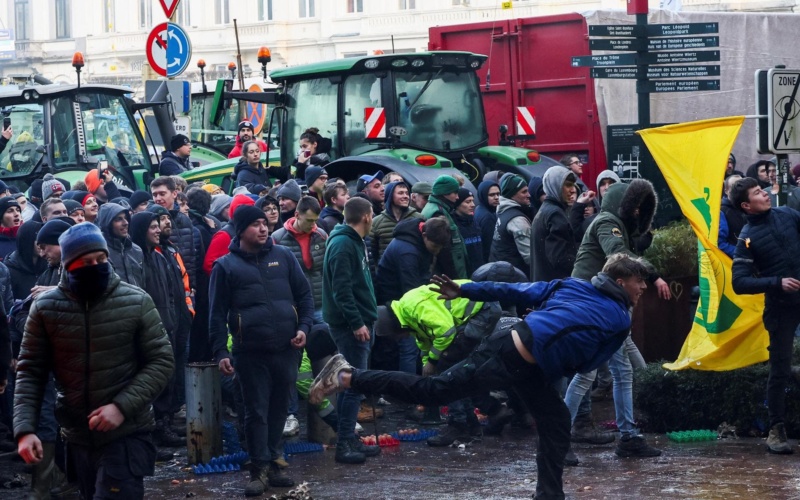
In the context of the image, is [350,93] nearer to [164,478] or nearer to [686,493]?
[164,478]

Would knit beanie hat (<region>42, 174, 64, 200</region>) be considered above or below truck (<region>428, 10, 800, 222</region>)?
below

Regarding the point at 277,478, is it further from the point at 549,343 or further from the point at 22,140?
the point at 22,140

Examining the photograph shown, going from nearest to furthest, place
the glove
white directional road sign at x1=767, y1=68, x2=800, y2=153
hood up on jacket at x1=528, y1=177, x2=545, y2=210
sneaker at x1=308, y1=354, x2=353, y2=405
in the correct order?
sneaker at x1=308, y1=354, x2=353, y2=405
the glove
white directional road sign at x1=767, y1=68, x2=800, y2=153
hood up on jacket at x1=528, y1=177, x2=545, y2=210

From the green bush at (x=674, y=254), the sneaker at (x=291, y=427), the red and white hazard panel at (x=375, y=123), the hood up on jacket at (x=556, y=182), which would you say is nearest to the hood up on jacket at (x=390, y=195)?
the hood up on jacket at (x=556, y=182)

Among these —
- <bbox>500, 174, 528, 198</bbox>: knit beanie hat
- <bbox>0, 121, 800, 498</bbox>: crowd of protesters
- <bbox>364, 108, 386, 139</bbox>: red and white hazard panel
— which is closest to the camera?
<bbox>0, 121, 800, 498</bbox>: crowd of protesters

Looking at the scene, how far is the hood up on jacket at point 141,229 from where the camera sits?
960cm

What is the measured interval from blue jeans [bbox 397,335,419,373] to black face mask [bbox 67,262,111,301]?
15.9ft

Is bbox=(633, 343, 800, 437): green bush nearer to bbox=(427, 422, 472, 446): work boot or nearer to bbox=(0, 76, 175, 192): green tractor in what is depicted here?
bbox=(427, 422, 472, 446): work boot

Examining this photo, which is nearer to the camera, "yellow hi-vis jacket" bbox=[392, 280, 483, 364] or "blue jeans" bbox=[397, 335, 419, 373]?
"yellow hi-vis jacket" bbox=[392, 280, 483, 364]

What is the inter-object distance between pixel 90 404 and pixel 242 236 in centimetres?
258

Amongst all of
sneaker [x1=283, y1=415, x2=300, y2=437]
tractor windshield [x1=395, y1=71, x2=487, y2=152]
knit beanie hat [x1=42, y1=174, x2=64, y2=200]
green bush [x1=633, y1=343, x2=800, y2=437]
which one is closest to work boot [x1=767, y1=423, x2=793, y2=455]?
green bush [x1=633, y1=343, x2=800, y2=437]

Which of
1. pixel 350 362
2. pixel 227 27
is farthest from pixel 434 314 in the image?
pixel 227 27

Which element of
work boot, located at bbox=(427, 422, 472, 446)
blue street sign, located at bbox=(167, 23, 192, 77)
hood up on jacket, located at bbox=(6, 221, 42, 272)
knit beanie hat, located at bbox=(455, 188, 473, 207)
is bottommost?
work boot, located at bbox=(427, 422, 472, 446)

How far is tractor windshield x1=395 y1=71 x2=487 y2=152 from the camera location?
14.6 meters
